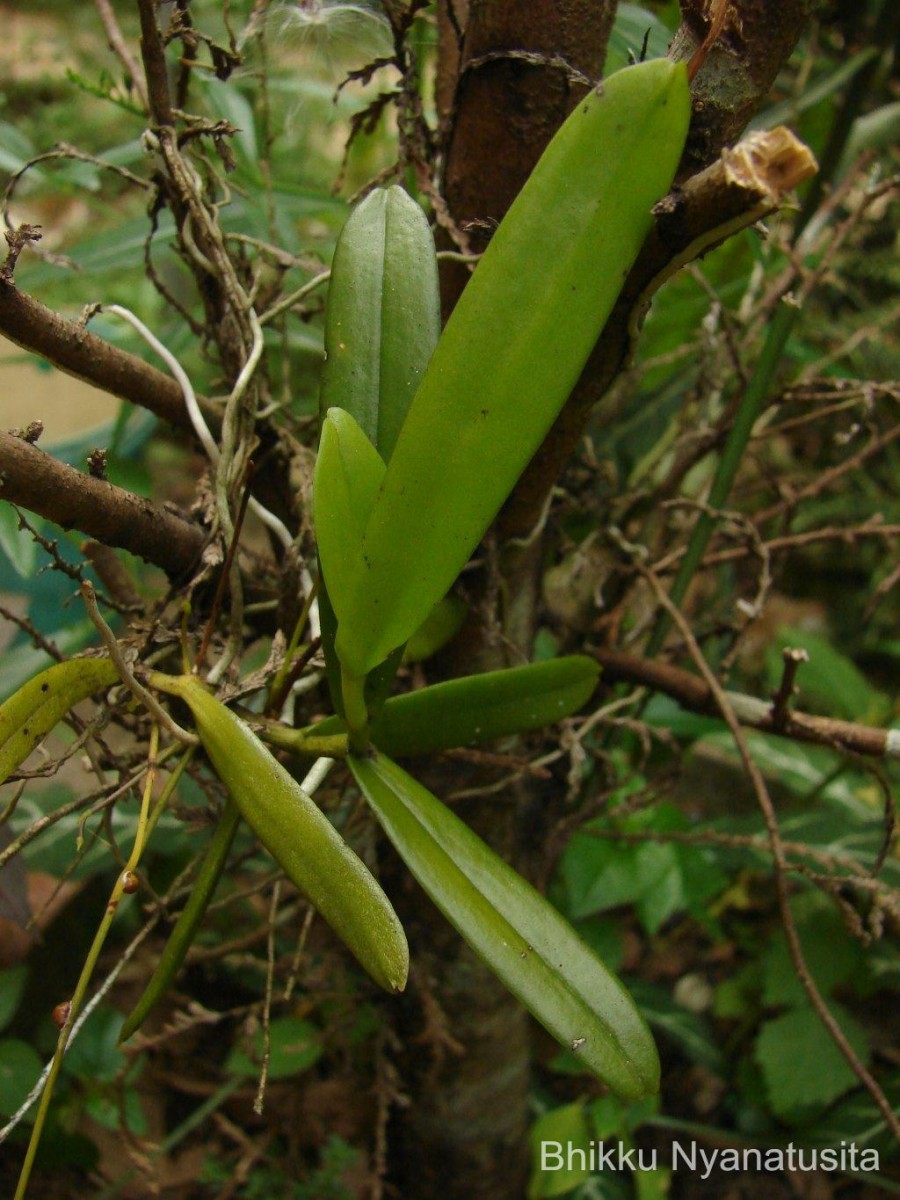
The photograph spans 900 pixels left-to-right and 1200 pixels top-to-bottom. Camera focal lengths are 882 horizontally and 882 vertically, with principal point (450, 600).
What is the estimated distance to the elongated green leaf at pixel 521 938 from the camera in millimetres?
407

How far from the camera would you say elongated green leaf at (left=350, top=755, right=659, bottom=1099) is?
41 centimetres

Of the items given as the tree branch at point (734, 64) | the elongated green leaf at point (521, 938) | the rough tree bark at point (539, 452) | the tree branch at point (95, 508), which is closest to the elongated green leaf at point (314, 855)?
the elongated green leaf at point (521, 938)

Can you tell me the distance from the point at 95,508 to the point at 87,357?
91 millimetres

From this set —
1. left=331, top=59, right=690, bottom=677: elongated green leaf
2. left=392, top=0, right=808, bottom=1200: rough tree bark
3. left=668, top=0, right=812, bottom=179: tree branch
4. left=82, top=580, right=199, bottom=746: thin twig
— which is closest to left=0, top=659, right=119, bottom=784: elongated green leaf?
left=82, top=580, right=199, bottom=746: thin twig

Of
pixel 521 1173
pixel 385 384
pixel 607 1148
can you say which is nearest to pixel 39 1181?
pixel 521 1173

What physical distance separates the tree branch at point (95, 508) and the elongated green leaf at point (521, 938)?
0.60 ft

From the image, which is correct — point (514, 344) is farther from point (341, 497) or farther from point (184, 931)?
point (184, 931)

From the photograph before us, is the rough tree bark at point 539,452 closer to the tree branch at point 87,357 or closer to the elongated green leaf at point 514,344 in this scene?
the elongated green leaf at point 514,344

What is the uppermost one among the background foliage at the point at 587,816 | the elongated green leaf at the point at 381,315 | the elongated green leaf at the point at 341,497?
the elongated green leaf at the point at 381,315

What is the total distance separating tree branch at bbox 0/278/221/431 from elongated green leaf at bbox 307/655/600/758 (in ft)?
0.79

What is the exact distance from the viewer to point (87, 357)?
0.50 metres

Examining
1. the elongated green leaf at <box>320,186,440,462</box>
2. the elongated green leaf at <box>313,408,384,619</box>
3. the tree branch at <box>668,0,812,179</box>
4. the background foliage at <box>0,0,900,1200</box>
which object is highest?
the tree branch at <box>668,0,812,179</box>

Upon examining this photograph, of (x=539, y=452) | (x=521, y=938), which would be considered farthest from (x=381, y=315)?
(x=521, y=938)

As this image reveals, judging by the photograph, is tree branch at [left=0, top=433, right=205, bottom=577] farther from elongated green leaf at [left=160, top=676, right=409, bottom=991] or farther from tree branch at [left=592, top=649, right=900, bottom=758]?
tree branch at [left=592, top=649, right=900, bottom=758]
